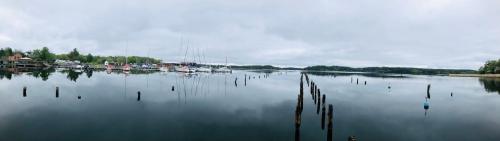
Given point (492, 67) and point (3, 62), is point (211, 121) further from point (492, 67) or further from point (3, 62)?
point (492, 67)

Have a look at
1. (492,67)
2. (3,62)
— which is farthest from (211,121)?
(492,67)

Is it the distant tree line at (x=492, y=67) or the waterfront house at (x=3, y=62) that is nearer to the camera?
the waterfront house at (x=3, y=62)

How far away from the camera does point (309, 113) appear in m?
45.0

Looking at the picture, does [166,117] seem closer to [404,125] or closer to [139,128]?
[139,128]

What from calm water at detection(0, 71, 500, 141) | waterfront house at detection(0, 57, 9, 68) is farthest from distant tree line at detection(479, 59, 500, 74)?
waterfront house at detection(0, 57, 9, 68)

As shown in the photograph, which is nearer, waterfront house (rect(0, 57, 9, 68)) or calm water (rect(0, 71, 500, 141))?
calm water (rect(0, 71, 500, 141))

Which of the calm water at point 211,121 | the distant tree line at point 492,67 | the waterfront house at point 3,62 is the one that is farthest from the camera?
the distant tree line at point 492,67

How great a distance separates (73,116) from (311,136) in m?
24.4

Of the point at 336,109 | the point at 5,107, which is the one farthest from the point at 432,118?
the point at 5,107

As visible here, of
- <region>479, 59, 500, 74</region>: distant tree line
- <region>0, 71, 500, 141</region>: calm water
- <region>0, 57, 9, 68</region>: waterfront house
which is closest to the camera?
<region>0, 71, 500, 141</region>: calm water

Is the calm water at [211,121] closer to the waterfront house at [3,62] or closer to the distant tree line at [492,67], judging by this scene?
the waterfront house at [3,62]

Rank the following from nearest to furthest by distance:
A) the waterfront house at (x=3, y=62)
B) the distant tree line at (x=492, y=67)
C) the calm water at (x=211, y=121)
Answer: the calm water at (x=211, y=121), the waterfront house at (x=3, y=62), the distant tree line at (x=492, y=67)

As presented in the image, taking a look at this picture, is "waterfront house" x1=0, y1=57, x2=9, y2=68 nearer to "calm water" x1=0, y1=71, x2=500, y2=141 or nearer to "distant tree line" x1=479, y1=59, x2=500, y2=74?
"calm water" x1=0, y1=71, x2=500, y2=141

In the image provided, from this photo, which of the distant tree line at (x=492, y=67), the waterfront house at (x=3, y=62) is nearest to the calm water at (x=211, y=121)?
the waterfront house at (x=3, y=62)
